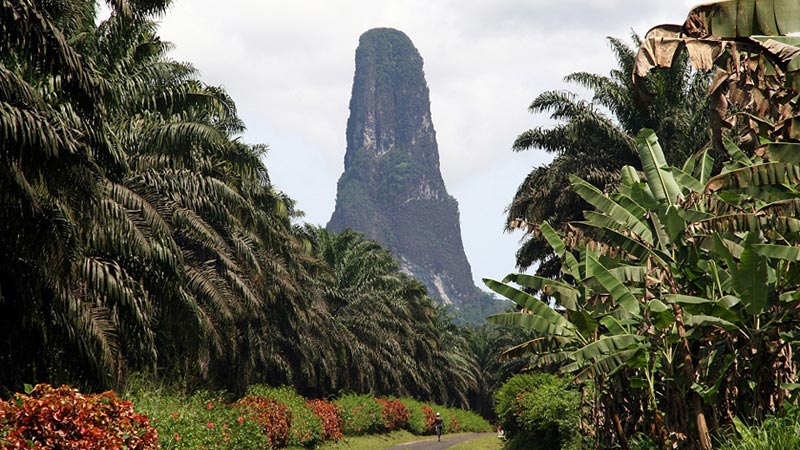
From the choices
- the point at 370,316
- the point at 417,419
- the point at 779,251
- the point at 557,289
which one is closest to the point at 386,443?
the point at 370,316

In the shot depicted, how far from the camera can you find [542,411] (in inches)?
887

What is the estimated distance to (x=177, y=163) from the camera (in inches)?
766

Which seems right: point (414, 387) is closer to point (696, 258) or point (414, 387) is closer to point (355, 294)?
point (355, 294)

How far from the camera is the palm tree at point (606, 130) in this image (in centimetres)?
2602

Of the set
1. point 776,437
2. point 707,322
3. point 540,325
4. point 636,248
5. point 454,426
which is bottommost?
point 776,437

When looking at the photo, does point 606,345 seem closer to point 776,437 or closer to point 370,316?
point 776,437

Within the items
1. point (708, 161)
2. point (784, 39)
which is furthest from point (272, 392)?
point (784, 39)

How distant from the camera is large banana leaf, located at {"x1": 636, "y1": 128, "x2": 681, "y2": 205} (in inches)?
467

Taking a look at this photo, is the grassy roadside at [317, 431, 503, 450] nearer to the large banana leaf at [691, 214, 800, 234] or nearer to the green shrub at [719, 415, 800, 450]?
the large banana leaf at [691, 214, 800, 234]

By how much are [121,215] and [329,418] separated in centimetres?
2032

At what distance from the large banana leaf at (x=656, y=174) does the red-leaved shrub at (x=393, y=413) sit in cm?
3203

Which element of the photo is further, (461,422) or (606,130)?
(461,422)

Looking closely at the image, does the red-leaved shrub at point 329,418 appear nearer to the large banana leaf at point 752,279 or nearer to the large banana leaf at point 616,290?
the large banana leaf at point 616,290

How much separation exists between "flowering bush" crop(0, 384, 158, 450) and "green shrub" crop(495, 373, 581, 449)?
829 centimetres
